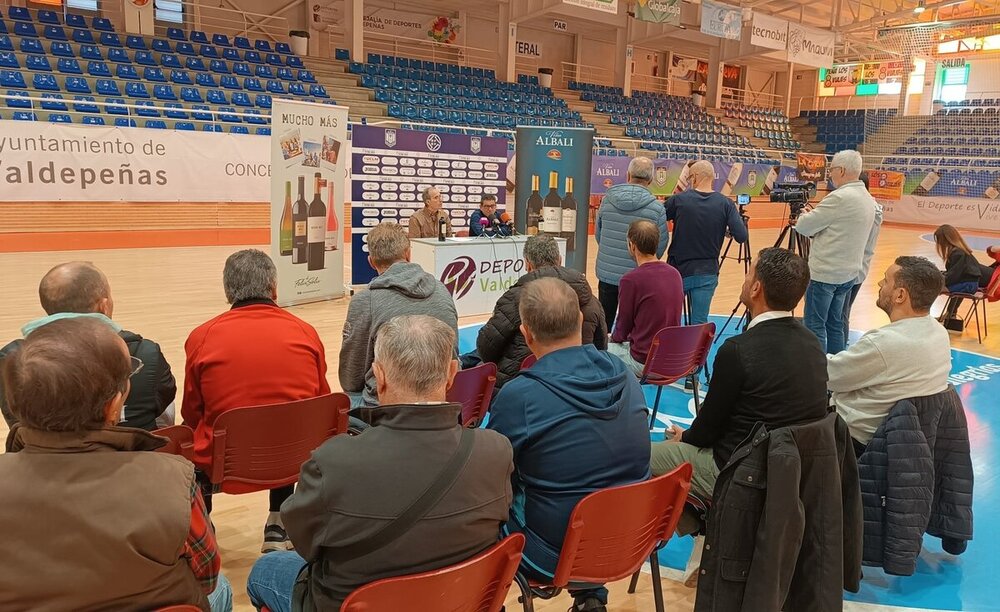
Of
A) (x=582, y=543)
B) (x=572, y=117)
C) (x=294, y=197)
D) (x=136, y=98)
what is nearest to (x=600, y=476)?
(x=582, y=543)

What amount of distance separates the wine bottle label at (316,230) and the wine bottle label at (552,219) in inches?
90.1

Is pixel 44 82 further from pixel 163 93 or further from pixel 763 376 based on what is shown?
pixel 763 376

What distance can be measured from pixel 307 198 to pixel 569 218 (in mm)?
2717

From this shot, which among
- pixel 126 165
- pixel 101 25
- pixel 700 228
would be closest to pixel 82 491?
pixel 700 228

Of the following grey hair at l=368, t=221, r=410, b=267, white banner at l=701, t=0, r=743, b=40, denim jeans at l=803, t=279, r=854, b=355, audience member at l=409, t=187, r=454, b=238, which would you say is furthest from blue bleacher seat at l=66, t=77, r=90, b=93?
white banner at l=701, t=0, r=743, b=40

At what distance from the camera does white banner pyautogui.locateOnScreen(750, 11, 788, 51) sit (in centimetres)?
1770

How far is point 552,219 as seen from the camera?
7383 mm

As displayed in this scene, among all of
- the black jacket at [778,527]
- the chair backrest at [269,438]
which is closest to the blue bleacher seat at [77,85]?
the chair backrest at [269,438]

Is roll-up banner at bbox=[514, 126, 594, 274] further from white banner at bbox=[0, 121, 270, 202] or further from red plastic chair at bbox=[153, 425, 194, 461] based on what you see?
red plastic chair at bbox=[153, 425, 194, 461]

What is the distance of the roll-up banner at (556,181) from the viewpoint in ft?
24.2

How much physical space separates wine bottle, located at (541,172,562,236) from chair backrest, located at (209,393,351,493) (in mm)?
5199

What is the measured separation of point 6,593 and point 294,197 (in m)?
5.79

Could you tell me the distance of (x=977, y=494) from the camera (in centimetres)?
344

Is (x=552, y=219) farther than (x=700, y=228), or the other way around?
(x=552, y=219)
